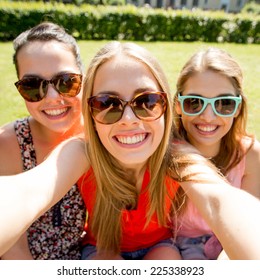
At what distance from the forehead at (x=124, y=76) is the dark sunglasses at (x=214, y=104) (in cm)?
74

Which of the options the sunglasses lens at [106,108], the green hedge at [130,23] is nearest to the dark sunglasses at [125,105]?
the sunglasses lens at [106,108]

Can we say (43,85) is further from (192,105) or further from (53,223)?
(192,105)

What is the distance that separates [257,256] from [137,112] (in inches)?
40.3

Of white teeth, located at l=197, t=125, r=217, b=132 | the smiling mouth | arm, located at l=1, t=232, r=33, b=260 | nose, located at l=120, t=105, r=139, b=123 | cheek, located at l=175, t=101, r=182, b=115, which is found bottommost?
arm, located at l=1, t=232, r=33, b=260

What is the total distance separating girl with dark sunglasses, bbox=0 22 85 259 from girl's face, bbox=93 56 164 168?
0.52 m

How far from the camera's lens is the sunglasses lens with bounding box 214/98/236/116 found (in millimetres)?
2716

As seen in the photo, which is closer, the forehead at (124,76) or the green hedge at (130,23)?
the forehead at (124,76)

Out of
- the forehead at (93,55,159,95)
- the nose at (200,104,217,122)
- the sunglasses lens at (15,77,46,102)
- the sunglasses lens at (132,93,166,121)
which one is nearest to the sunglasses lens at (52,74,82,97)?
the sunglasses lens at (15,77,46,102)

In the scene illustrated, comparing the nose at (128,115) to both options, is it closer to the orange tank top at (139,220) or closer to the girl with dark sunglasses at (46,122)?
the orange tank top at (139,220)

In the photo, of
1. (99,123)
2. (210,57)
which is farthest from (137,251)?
(210,57)

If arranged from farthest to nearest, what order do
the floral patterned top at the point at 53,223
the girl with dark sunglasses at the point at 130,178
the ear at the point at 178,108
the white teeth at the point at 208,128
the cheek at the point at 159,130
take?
1. the ear at the point at 178,108
2. the white teeth at the point at 208,128
3. the floral patterned top at the point at 53,223
4. the cheek at the point at 159,130
5. the girl with dark sunglasses at the point at 130,178

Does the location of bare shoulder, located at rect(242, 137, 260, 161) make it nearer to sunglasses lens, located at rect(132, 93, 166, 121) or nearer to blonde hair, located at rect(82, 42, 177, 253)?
blonde hair, located at rect(82, 42, 177, 253)

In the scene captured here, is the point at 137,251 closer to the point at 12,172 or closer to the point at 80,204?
the point at 80,204

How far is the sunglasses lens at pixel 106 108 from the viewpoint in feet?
6.57
